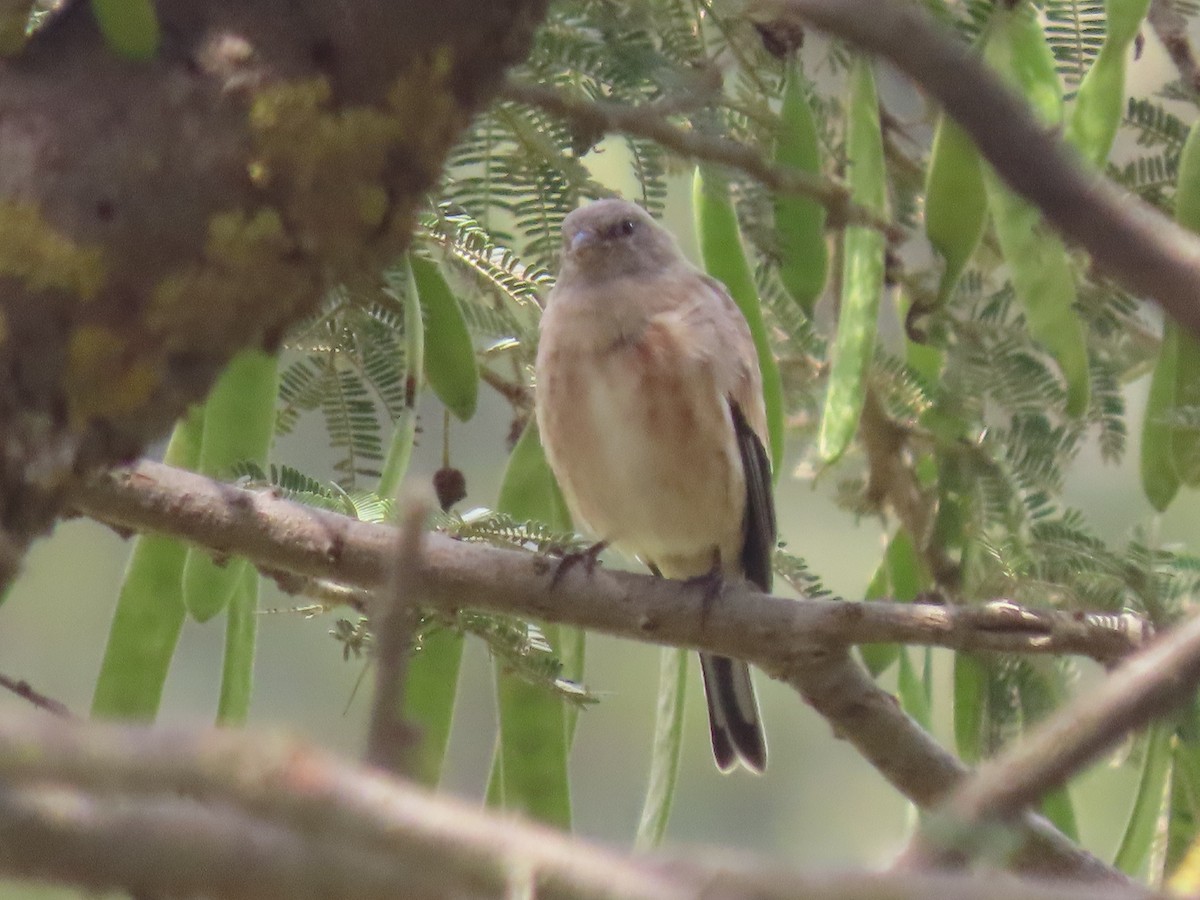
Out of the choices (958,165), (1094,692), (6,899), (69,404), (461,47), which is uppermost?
(958,165)

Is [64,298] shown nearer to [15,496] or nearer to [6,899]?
[15,496]

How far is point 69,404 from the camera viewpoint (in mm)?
958

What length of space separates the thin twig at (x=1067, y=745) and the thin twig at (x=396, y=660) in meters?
0.21

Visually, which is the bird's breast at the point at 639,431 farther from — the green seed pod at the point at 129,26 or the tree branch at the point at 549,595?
the green seed pod at the point at 129,26

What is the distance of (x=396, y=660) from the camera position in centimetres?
54

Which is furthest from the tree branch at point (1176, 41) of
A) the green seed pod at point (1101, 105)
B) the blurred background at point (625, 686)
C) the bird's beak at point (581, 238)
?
the blurred background at point (625, 686)

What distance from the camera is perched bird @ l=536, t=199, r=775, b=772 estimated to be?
243cm

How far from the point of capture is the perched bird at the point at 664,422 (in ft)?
7.96

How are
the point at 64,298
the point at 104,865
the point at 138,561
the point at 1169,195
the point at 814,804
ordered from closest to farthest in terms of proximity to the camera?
the point at 104,865, the point at 64,298, the point at 138,561, the point at 1169,195, the point at 814,804

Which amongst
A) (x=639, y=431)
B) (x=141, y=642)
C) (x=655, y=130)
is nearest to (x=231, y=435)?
(x=141, y=642)

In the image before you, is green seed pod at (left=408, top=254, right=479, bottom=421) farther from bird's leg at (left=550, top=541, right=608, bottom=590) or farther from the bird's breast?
the bird's breast

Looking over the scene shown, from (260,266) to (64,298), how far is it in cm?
13

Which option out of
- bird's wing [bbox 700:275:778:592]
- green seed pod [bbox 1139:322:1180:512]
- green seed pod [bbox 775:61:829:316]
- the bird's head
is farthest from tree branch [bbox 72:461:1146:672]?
the bird's head

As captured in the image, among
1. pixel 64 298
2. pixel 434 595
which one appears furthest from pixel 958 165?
pixel 64 298
